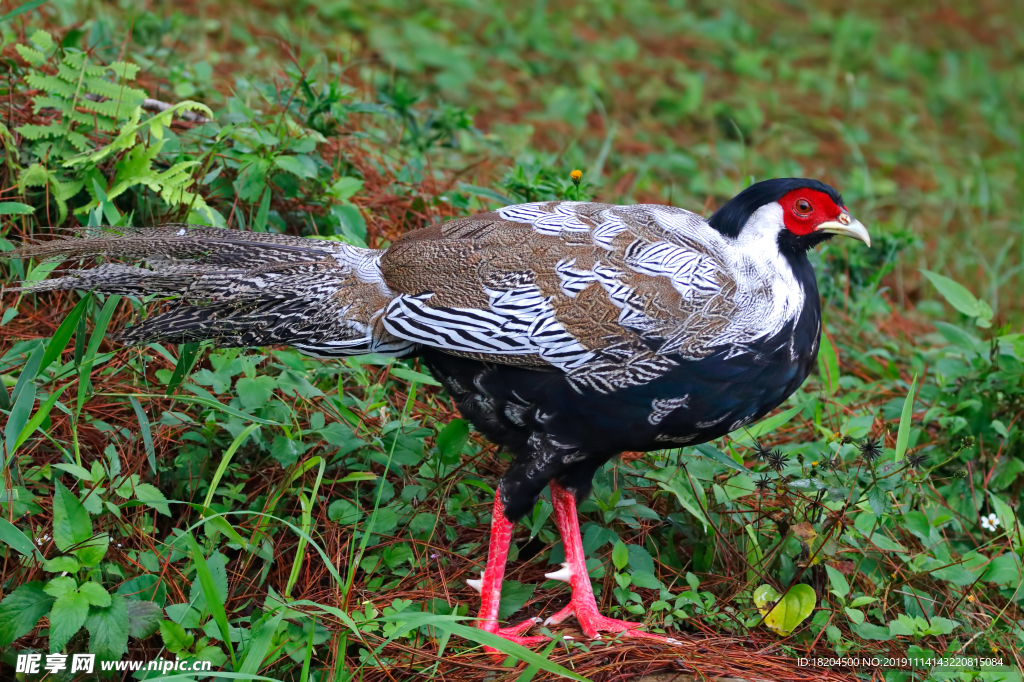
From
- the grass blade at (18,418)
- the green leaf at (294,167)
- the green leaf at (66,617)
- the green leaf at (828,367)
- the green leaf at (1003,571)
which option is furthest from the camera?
the green leaf at (828,367)

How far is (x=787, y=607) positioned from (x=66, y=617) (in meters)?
2.21

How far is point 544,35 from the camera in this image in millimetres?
7500

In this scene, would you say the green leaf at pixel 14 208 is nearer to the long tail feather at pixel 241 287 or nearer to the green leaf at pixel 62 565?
the long tail feather at pixel 241 287

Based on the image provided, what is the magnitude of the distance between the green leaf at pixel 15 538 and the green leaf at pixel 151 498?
340 millimetres

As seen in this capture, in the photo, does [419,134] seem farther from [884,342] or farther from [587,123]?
[884,342]

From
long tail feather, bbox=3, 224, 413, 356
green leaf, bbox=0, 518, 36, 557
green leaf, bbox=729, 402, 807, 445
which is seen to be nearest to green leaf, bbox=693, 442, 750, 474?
green leaf, bbox=729, 402, 807, 445

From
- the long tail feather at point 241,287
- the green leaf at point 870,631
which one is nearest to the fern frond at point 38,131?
the long tail feather at point 241,287

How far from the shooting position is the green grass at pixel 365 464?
2812 millimetres

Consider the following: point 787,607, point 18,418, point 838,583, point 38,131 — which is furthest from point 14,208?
point 838,583

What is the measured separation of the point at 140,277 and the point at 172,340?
0.25 metres

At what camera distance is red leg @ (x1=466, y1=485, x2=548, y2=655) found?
119 inches

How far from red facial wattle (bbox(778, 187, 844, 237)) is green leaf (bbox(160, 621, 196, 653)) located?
7.32 feet

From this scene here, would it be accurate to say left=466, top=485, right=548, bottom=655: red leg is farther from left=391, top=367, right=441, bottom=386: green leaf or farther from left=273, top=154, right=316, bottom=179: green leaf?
left=273, top=154, right=316, bottom=179: green leaf

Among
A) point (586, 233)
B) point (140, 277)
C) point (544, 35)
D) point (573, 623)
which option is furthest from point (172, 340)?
point (544, 35)
